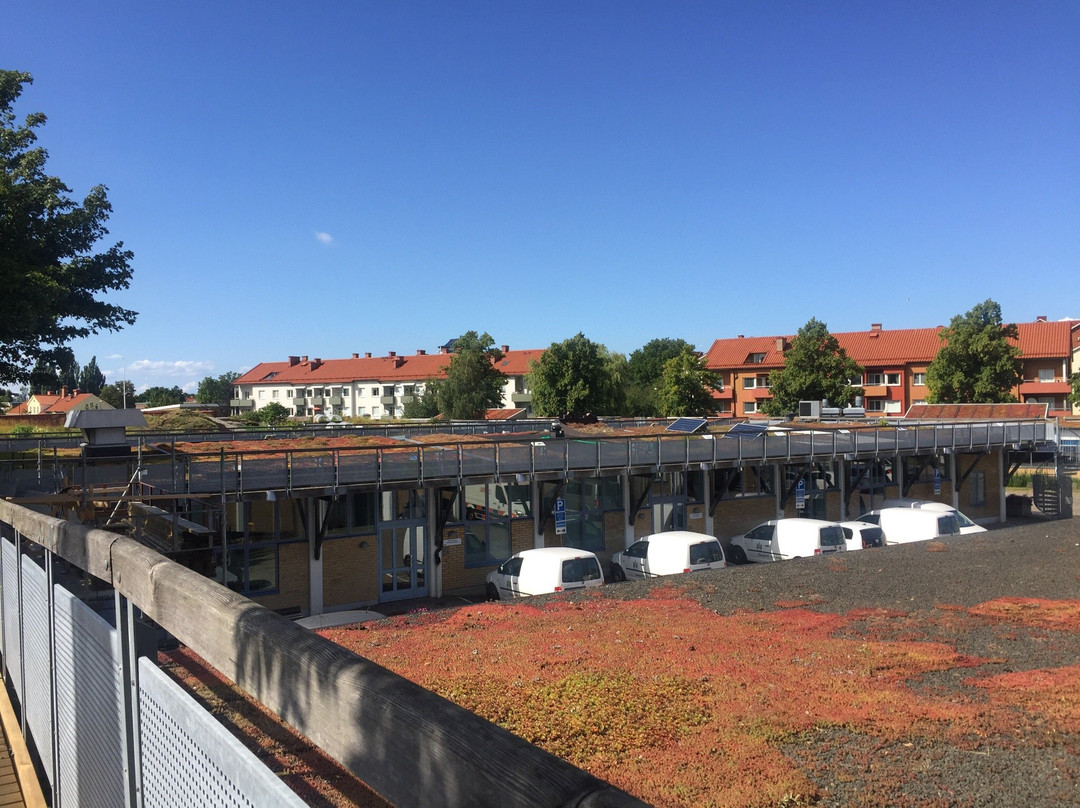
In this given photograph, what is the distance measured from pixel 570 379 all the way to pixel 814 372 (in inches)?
753

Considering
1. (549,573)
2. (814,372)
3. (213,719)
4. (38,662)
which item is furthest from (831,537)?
(814,372)

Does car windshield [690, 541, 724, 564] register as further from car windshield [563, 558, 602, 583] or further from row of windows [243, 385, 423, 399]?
row of windows [243, 385, 423, 399]

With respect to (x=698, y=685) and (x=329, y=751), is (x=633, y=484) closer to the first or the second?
(x=698, y=685)

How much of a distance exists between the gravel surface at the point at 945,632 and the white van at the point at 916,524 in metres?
1.27

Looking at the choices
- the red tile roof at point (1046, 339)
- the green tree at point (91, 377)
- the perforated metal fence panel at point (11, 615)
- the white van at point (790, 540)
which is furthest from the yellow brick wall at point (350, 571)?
the green tree at point (91, 377)

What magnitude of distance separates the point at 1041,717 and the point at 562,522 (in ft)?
52.3

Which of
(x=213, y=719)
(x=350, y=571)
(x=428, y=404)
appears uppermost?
(x=428, y=404)

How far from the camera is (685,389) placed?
2618 inches

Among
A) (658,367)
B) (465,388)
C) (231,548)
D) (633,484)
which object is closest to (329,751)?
(231,548)

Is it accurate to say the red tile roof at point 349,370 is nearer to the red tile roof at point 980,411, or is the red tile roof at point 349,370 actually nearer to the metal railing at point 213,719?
the red tile roof at point 980,411

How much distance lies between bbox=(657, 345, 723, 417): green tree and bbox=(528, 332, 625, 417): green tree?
18.0 ft

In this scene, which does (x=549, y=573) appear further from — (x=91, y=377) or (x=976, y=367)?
(x=91, y=377)

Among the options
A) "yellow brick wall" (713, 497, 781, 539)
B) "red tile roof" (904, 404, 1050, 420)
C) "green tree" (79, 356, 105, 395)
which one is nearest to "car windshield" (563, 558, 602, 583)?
"yellow brick wall" (713, 497, 781, 539)

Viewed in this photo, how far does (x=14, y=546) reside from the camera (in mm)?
4855
